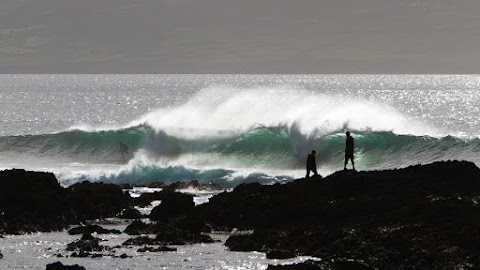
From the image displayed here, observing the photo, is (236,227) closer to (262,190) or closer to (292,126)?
(262,190)

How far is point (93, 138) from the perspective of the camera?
63719mm

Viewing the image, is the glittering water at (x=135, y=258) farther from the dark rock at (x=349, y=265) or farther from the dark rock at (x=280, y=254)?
the dark rock at (x=349, y=265)

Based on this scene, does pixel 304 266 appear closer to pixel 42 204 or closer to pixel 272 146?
pixel 42 204

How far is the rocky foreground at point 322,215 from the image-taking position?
67.7 ft

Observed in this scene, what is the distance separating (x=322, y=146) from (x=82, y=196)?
70.9 feet

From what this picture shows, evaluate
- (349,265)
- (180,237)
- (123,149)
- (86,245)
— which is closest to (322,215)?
(180,237)

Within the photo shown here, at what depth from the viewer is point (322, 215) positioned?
25.3m

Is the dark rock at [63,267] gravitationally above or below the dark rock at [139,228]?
below

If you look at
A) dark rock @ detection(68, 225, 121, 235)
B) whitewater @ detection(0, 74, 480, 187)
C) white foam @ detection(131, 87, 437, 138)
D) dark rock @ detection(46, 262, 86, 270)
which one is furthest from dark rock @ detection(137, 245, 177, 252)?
white foam @ detection(131, 87, 437, 138)

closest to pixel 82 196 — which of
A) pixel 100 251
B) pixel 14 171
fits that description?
pixel 14 171

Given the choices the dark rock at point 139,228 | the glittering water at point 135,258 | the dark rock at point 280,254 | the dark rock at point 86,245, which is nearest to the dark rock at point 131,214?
the dark rock at point 139,228

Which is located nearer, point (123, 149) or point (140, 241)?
point (140, 241)

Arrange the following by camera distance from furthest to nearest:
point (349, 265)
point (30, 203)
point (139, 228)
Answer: point (30, 203) → point (139, 228) → point (349, 265)

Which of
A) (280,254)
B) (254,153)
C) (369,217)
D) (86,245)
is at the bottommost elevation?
(280,254)
